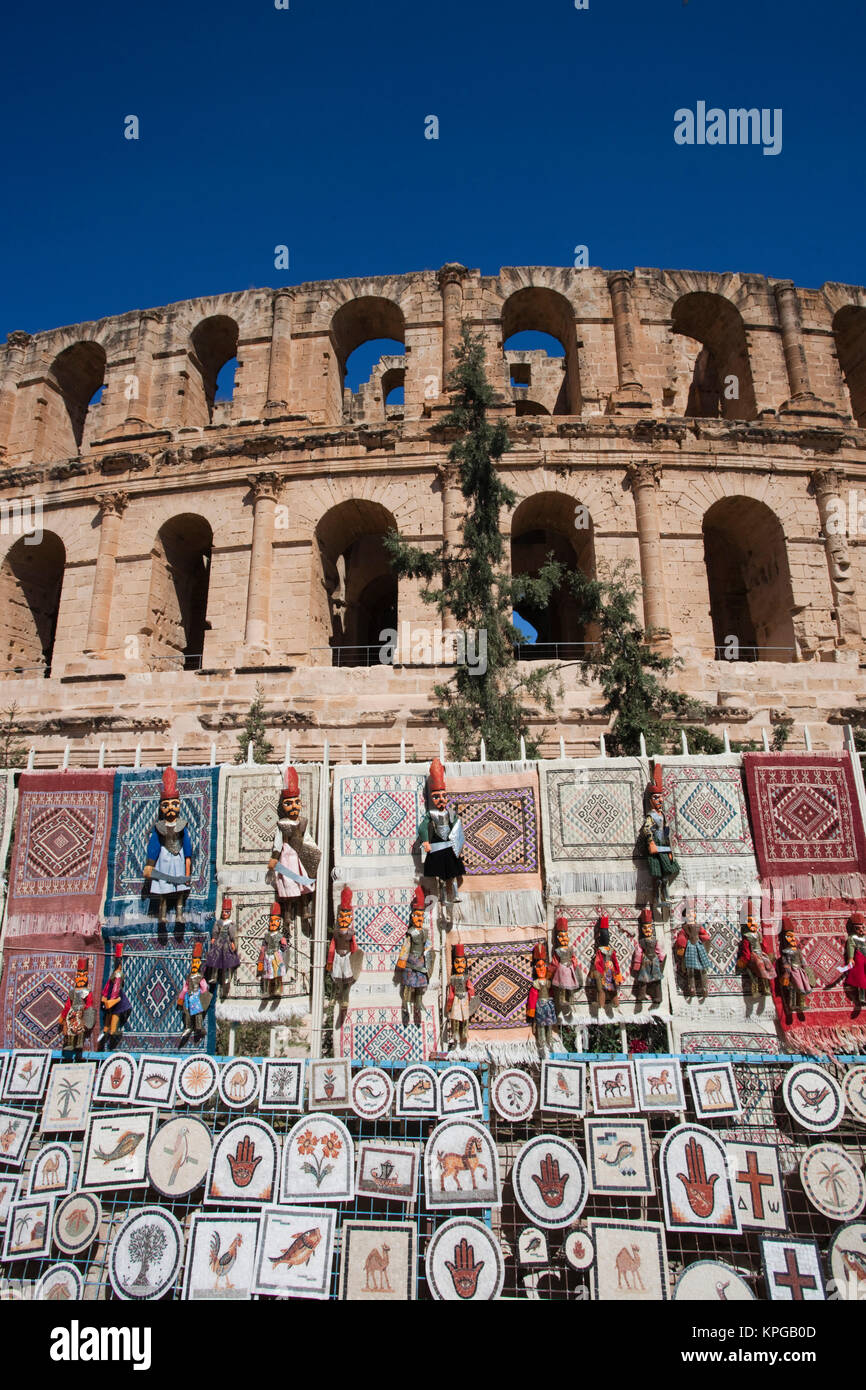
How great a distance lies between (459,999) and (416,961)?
1.36 feet

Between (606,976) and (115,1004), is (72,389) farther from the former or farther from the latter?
(606,976)

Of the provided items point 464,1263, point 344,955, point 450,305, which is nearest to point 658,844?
point 344,955

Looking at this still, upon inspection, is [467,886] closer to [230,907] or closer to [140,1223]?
[230,907]

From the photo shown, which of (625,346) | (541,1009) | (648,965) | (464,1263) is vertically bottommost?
(464,1263)

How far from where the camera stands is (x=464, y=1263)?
4.10 m

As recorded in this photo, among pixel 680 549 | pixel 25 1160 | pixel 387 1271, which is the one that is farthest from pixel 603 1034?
pixel 680 549

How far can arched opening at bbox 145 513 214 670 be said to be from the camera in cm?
1559

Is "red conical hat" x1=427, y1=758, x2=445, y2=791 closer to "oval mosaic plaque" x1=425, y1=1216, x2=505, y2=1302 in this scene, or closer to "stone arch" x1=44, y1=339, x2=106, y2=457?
"oval mosaic plaque" x1=425, y1=1216, x2=505, y2=1302

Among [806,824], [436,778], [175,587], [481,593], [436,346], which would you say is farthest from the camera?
[175,587]

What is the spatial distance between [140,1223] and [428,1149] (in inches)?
60.9

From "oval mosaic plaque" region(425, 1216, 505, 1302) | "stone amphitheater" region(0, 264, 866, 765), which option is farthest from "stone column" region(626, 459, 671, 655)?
"oval mosaic plaque" region(425, 1216, 505, 1302)

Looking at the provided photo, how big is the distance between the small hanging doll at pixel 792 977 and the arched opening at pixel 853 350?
1496 cm

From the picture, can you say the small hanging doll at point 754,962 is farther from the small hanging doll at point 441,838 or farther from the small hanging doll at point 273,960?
the small hanging doll at point 273,960

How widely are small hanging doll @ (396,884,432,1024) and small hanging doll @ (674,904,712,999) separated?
191 cm
